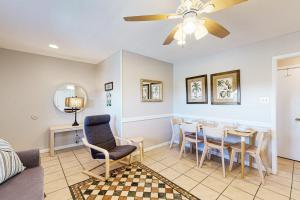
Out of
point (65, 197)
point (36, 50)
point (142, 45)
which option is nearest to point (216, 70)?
point (142, 45)

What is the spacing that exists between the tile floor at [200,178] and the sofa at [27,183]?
477 millimetres

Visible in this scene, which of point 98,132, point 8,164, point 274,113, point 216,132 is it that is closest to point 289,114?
point 274,113

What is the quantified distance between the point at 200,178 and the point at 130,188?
112 cm

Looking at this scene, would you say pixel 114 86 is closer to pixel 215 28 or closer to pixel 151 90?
pixel 151 90

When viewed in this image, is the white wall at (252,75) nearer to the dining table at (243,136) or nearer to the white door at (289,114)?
the dining table at (243,136)

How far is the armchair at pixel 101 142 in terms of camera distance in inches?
91.0

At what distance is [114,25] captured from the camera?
2.07 meters

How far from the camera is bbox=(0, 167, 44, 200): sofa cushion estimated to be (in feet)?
3.98

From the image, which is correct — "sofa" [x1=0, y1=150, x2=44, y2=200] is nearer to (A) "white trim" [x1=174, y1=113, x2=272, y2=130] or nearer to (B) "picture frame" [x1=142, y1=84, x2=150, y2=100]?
(B) "picture frame" [x1=142, y1=84, x2=150, y2=100]

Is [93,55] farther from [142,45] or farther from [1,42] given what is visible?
[1,42]

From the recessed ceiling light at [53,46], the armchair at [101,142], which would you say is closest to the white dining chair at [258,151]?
the armchair at [101,142]

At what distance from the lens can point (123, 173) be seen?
242 cm

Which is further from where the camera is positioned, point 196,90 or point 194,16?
point 196,90

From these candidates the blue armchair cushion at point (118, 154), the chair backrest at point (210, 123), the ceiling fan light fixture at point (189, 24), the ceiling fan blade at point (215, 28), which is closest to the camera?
the ceiling fan light fixture at point (189, 24)
